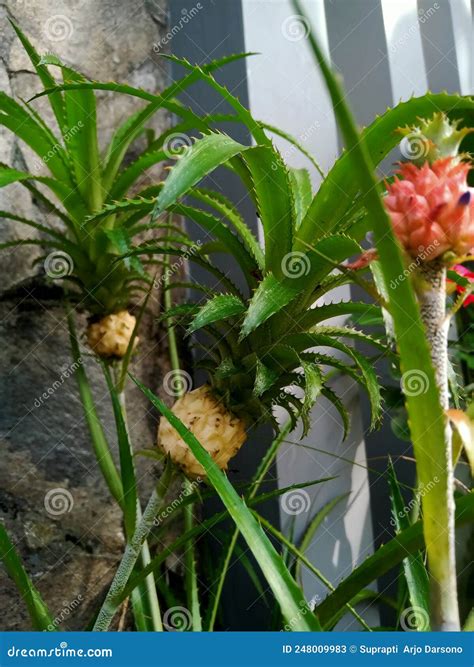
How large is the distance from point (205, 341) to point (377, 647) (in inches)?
34.3

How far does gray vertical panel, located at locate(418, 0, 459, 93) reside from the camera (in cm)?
146

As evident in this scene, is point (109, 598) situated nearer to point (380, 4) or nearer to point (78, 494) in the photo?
point (78, 494)

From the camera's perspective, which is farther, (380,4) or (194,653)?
(380,4)

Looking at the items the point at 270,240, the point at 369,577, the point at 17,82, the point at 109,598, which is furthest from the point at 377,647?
the point at 17,82

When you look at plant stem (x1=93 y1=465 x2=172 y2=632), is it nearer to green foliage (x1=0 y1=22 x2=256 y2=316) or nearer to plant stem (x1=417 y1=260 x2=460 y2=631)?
green foliage (x1=0 y1=22 x2=256 y2=316)

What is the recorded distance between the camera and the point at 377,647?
0.72 m

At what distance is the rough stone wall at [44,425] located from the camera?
4.02 ft

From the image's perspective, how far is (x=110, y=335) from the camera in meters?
1.15
